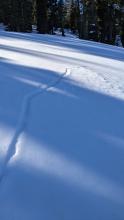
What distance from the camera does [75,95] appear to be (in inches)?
227

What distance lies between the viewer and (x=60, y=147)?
3.99 metres

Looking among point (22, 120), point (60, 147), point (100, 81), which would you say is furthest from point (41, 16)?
point (60, 147)

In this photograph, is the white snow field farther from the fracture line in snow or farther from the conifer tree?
the conifer tree

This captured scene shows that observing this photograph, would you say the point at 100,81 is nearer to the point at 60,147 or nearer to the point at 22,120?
the point at 22,120

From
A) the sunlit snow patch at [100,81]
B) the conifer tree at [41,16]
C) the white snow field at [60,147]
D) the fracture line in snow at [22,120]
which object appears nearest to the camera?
the white snow field at [60,147]

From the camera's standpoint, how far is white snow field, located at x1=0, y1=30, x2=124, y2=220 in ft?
10.2

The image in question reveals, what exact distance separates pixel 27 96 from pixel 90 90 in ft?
3.66

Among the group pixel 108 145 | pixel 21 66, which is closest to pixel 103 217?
pixel 108 145

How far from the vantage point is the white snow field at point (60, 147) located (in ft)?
10.2

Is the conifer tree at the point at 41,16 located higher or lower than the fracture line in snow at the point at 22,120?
lower

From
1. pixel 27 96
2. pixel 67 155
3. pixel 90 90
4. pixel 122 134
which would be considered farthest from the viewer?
pixel 90 90

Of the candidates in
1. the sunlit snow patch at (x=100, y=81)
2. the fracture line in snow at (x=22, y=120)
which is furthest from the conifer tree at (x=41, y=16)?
the fracture line in snow at (x=22, y=120)

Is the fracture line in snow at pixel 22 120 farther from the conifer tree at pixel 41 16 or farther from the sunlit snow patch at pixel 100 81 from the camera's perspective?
the conifer tree at pixel 41 16

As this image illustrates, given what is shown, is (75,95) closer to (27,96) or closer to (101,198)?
(27,96)
